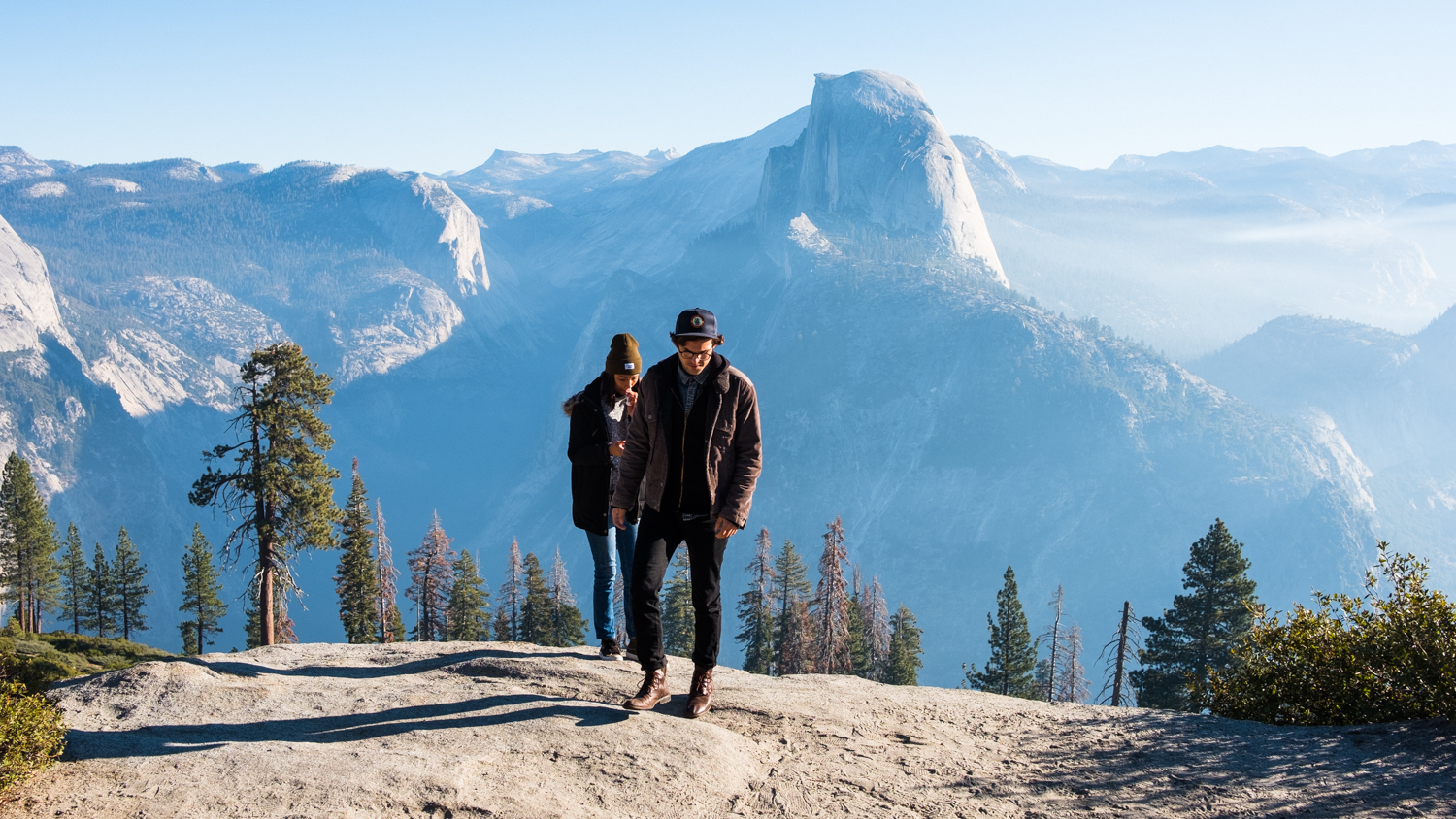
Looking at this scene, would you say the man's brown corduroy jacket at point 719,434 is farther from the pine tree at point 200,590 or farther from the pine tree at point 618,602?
the pine tree at point 200,590

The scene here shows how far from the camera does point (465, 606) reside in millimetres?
39781

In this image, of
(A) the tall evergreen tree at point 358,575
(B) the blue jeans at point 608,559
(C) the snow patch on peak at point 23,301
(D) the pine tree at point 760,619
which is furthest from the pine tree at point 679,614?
(C) the snow patch on peak at point 23,301

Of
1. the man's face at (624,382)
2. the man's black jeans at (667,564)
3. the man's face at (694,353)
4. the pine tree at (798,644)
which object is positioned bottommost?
the pine tree at (798,644)

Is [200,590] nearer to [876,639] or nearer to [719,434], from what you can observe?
[876,639]

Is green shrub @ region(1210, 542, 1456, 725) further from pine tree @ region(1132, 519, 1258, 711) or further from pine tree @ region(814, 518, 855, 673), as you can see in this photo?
pine tree @ region(814, 518, 855, 673)

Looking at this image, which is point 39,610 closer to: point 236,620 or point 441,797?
point 441,797

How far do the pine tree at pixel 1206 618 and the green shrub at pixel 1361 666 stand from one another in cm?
1975

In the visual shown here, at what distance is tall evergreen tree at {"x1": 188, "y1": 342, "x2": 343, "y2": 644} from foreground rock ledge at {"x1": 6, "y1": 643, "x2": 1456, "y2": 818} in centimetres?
1427

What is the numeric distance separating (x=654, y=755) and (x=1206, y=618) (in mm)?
27302

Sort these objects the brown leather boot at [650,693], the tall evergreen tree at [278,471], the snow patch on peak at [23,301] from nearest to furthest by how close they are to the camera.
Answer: the brown leather boot at [650,693]
the tall evergreen tree at [278,471]
the snow patch on peak at [23,301]

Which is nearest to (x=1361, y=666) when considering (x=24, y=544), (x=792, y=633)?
(x=792, y=633)

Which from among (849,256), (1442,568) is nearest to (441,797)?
(1442,568)

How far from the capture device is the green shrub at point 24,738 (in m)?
5.25

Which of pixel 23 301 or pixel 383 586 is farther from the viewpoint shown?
pixel 23 301
